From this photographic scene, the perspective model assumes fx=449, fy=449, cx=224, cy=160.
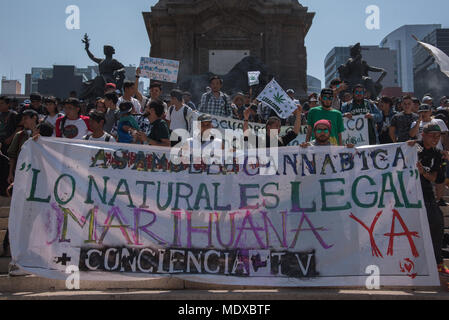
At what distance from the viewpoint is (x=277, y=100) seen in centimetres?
809

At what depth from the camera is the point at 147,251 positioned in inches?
200

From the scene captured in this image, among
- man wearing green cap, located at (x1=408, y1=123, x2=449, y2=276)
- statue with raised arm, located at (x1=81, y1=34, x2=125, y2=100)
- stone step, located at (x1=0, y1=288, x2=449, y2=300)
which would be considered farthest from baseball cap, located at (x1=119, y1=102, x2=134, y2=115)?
statue with raised arm, located at (x1=81, y1=34, x2=125, y2=100)

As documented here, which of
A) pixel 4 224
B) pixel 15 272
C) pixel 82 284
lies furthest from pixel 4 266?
pixel 82 284

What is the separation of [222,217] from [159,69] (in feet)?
17.8

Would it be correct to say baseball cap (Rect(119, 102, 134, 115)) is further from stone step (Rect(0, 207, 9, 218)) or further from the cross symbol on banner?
the cross symbol on banner

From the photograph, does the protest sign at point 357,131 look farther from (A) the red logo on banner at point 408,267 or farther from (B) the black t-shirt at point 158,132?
(B) the black t-shirt at point 158,132

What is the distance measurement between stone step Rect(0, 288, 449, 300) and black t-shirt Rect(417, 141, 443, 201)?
115 cm

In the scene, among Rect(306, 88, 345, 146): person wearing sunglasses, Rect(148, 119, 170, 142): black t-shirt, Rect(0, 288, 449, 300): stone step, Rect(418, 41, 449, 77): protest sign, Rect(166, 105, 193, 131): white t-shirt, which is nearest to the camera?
Rect(0, 288, 449, 300): stone step

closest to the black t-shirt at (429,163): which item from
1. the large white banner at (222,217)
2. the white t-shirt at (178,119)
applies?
the large white banner at (222,217)

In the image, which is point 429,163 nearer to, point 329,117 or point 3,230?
point 329,117

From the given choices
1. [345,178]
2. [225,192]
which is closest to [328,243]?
[345,178]

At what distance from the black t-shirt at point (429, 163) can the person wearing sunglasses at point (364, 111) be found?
2625mm

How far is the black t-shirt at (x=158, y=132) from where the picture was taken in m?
6.19

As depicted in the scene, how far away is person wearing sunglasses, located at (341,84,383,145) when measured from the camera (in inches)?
323
